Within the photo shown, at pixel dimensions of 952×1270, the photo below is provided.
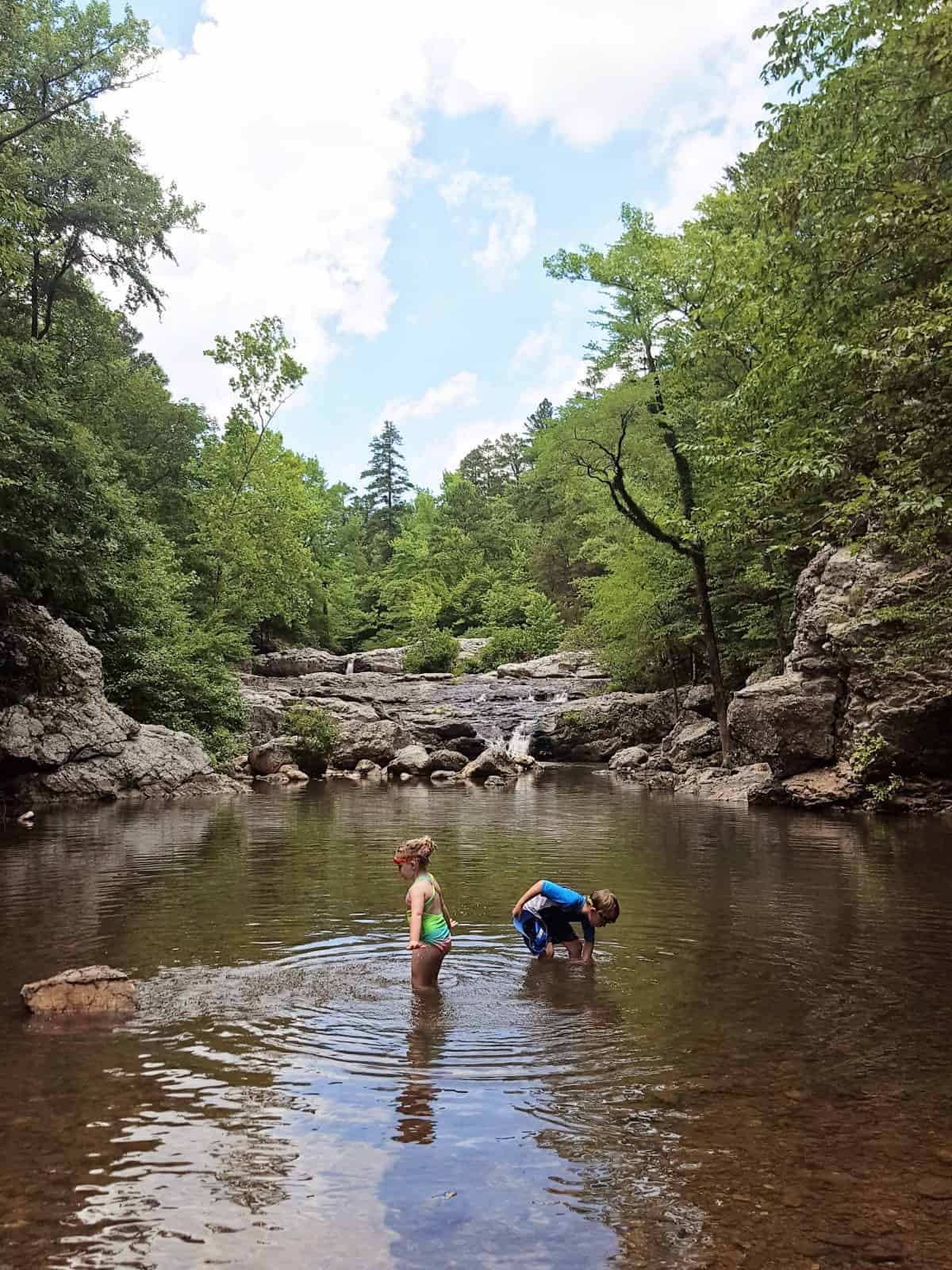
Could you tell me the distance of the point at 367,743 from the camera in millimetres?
33125

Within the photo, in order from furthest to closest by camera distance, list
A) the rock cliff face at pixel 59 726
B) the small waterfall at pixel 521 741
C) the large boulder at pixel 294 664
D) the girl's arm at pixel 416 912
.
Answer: the large boulder at pixel 294 664 < the small waterfall at pixel 521 741 < the rock cliff face at pixel 59 726 < the girl's arm at pixel 416 912

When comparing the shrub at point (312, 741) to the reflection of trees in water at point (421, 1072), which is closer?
the reflection of trees in water at point (421, 1072)

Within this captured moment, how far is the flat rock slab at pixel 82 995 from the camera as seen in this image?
A: 6152 mm

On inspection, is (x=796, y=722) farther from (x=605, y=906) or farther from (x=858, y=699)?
(x=605, y=906)

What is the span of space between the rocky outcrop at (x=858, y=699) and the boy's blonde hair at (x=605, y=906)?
9916 millimetres

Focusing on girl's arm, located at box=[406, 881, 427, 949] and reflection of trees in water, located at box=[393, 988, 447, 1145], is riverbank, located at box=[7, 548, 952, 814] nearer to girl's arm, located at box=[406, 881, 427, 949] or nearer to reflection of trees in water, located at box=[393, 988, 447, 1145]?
girl's arm, located at box=[406, 881, 427, 949]

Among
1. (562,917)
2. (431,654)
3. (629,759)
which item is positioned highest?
(431,654)

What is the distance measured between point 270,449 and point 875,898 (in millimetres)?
36986

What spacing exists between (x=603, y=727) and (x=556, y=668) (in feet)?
40.2

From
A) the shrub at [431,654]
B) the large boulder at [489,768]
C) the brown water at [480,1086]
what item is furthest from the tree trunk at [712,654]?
the shrub at [431,654]

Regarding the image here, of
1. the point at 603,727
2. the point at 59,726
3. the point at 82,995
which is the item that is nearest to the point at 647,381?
the point at 603,727

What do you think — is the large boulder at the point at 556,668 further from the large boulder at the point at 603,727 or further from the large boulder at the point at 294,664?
the large boulder at the point at 294,664

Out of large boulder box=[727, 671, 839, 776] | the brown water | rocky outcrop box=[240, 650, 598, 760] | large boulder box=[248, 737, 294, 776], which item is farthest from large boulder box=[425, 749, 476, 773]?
the brown water

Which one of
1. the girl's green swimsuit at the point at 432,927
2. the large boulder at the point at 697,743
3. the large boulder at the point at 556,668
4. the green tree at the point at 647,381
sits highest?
the green tree at the point at 647,381
